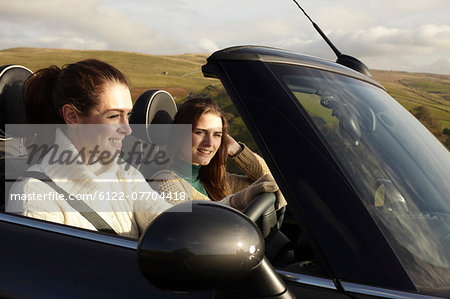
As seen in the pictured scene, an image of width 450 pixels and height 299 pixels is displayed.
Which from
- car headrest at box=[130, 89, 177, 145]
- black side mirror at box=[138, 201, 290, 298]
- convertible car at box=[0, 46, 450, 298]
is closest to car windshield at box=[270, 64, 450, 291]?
convertible car at box=[0, 46, 450, 298]

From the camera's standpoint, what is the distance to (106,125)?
5.58ft

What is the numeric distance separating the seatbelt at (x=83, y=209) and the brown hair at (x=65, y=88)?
11.9 inches

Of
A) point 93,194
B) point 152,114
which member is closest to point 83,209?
point 93,194

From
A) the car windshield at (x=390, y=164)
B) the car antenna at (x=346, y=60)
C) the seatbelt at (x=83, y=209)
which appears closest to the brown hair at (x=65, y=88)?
the seatbelt at (x=83, y=209)

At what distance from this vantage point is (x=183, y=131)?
2.42m

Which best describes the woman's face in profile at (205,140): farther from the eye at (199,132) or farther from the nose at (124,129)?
the nose at (124,129)

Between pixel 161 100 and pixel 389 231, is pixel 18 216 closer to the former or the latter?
pixel 389 231

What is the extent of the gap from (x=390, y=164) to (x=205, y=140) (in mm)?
1302

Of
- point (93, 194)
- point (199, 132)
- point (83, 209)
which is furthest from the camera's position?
point (199, 132)

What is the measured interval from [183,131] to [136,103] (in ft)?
1.21

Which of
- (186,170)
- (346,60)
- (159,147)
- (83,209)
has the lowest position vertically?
(83,209)

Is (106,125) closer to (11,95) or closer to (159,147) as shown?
(11,95)

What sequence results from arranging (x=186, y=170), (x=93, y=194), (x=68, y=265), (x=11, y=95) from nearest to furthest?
(x=68, y=265) < (x=93, y=194) < (x=11, y=95) < (x=186, y=170)

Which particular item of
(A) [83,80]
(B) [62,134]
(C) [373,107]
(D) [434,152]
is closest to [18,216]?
(B) [62,134]
